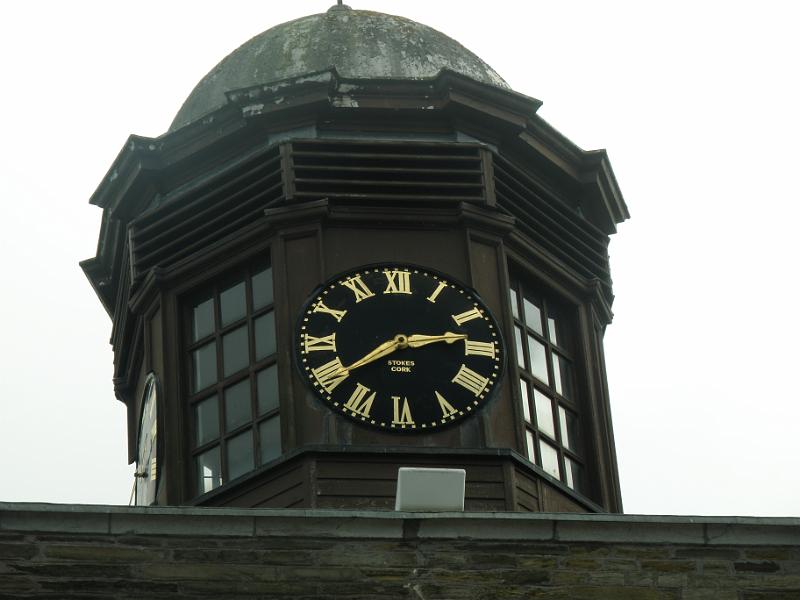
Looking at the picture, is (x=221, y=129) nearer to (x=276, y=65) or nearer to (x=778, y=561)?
(x=276, y=65)

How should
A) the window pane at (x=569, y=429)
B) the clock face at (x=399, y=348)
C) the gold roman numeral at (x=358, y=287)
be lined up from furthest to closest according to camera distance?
the window pane at (x=569, y=429), the gold roman numeral at (x=358, y=287), the clock face at (x=399, y=348)

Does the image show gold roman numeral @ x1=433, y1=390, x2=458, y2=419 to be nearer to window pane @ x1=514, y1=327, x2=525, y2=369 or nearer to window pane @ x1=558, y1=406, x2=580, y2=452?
window pane @ x1=514, y1=327, x2=525, y2=369

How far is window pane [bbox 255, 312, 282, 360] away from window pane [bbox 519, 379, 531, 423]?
84.1 inches

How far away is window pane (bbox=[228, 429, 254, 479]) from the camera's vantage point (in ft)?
75.4

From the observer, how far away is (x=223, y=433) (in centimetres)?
2333

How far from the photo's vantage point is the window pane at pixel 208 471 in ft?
76.2

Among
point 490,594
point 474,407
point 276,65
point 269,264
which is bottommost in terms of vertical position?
point 490,594

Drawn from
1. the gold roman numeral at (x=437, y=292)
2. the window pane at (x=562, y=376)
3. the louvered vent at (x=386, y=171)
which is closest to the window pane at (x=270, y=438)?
the gold roman numeral at (x=437, y=292)

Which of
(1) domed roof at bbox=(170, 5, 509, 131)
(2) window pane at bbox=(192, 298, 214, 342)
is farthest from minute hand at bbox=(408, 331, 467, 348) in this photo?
(1) domed roof at bbox=(170, 5, 509, 131)

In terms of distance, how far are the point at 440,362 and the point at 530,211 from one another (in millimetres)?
2228

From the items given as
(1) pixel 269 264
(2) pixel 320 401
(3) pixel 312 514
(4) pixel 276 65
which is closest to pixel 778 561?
(3) pixel 312 514

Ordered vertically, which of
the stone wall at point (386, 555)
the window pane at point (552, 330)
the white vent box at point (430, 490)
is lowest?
the stone wall at point (386, 555)

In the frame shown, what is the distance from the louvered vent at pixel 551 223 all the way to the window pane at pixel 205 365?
9.34ft

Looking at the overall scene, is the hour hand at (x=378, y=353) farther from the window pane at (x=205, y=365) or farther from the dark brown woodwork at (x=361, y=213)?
the window pane at (x=205, y=365)
